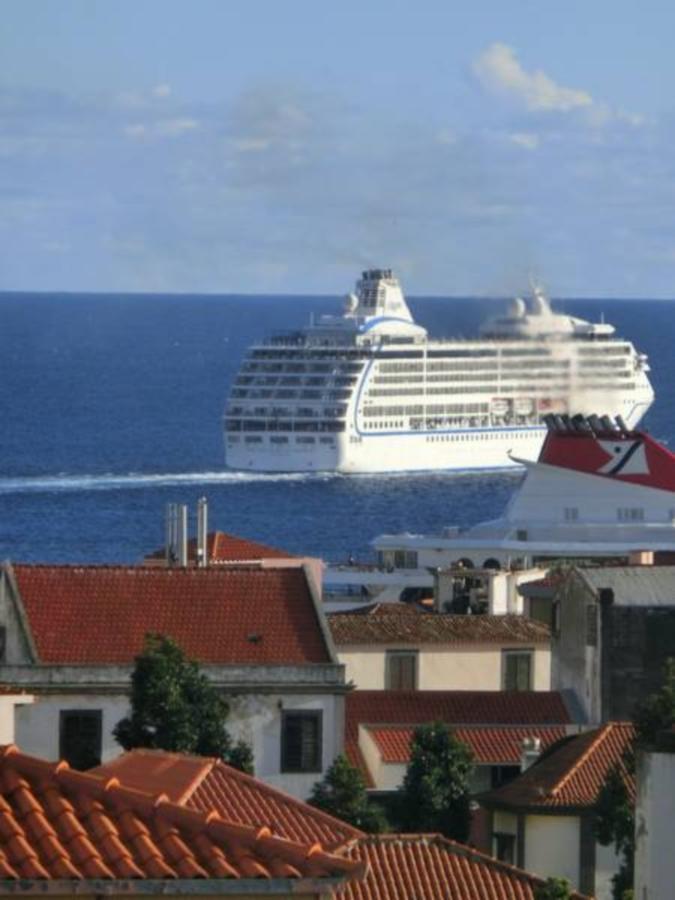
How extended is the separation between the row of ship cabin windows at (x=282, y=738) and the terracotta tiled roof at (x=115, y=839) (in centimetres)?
2026

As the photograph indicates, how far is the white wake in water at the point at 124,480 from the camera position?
457 feet

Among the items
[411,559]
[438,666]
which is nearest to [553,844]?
[438,666]

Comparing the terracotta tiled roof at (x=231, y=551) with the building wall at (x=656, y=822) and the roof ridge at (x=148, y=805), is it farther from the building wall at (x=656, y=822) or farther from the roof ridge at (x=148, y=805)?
the roof ridge at (x=148, y=805)

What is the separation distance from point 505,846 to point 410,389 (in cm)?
13928

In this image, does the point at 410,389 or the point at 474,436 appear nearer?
the point at 474,436

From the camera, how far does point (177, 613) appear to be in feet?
110

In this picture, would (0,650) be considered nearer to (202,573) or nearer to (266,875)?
(202,573)

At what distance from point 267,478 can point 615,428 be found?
6000cm

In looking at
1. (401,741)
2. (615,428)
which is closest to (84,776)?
(401,741)

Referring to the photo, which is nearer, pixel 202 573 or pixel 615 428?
pixel 202 573

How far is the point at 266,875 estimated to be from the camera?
10734 millimetres

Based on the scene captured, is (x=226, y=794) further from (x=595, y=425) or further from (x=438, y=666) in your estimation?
(x=595, y=425)

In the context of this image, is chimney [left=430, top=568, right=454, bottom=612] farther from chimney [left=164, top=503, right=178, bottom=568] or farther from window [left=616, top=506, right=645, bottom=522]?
window [left=616, top=506, right=645, bottom=522]

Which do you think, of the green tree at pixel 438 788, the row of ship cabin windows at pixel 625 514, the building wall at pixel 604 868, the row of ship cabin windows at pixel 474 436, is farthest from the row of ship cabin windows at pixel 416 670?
the row of ship cabin windows at pixel 474 436
